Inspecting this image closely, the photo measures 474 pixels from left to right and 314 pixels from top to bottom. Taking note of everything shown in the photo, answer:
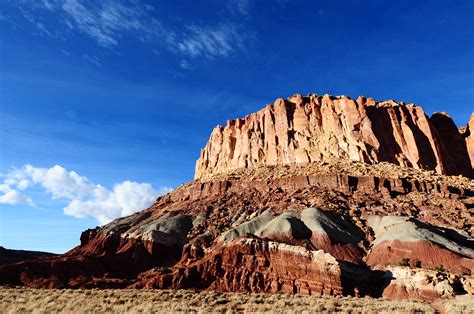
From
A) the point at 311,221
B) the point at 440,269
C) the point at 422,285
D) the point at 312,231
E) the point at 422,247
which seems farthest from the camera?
the point at 311,221

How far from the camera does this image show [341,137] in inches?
4075

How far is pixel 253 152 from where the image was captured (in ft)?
372

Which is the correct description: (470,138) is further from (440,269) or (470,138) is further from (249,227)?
(249,227)

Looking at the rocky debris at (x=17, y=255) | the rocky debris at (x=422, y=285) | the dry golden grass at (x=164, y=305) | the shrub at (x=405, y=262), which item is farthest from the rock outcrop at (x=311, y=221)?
the rocky debris at (x=17, y=255)

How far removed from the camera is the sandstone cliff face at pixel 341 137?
334ft

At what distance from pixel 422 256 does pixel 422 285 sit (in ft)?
28.1

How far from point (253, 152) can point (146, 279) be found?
213ft

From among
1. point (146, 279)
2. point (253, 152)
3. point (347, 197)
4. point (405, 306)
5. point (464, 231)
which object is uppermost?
point (253, 152)

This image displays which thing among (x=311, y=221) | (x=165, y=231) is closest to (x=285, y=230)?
(x=311, y=221)

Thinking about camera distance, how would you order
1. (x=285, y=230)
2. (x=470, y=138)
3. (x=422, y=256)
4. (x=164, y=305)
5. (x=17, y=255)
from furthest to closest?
(x=470, y=138) → (x=17, y=255) → (x=285, y=230) → (x=422, y=256) → (x=164, y=305)

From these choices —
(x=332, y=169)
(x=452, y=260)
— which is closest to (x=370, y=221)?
(x=452, y=260)

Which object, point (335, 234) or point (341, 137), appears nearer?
point (335, 234)

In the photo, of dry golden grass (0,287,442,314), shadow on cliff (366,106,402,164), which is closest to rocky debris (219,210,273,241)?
dry golden grass (0,287,442,314)

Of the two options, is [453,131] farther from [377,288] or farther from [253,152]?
[377,288]
